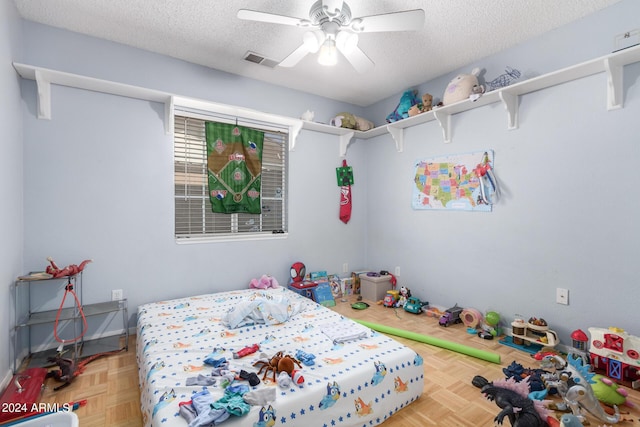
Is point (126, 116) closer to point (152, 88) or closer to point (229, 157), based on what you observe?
point (152, 88)

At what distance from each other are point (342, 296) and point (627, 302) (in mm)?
2551

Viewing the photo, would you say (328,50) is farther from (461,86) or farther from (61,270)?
(61,270)

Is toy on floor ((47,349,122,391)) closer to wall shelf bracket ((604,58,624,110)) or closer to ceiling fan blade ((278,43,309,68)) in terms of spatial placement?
ceiling fan blade ((278,43,309,68))

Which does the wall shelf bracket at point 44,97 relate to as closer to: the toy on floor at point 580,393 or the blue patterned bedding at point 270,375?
the blue patterned bedding at point 270,375

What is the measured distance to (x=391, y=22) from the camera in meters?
1.84

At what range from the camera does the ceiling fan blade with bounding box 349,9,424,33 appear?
1761 mm

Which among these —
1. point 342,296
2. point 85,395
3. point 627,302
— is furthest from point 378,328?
point 85,395

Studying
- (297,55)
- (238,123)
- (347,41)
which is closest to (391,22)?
(347,41)

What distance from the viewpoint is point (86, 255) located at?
252 cm

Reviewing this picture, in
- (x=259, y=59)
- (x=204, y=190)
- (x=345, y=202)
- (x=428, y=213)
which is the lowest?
(x=428, y=213)

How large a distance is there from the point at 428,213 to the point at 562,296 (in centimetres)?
138

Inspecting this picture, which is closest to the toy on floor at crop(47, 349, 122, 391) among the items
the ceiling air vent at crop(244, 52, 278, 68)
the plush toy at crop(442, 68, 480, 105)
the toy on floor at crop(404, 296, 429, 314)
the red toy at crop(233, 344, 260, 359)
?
the red toy at crop(233, 344, 260, 359)

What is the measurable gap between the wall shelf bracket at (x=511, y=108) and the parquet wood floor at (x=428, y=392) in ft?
6.18

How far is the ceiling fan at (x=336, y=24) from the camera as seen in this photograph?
5.93ft
